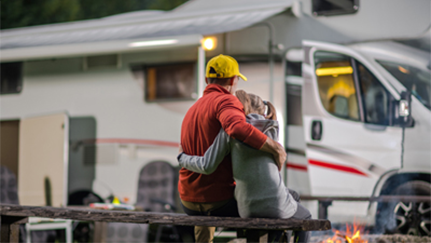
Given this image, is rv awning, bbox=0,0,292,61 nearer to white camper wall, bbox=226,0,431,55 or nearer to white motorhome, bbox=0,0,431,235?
white motorhome, bbox=0,0,431,235

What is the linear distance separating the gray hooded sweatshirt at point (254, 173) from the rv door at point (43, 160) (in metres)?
3.40

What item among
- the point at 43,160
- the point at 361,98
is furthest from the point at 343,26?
the point at 43,160

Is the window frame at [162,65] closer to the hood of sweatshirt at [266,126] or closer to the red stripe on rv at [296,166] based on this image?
the red stripe on rv at [296,166]

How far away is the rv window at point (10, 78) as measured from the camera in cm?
604

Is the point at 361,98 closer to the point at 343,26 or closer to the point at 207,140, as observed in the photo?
the point at 343,26

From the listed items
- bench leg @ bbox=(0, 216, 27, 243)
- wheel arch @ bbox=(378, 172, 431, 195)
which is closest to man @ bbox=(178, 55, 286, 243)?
bench leg @ bbox=(0, 216, 27, 243)

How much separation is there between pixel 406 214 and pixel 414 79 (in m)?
1.25

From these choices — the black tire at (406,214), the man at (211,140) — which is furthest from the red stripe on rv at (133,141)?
the man at (211,140)

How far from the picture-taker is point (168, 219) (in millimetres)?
2709

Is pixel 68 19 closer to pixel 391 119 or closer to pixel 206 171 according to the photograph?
pixel 391 119

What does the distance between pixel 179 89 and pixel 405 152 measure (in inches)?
89.1

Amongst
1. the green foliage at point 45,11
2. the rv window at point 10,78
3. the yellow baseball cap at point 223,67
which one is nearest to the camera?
the yellow baseball cap at point 223,67

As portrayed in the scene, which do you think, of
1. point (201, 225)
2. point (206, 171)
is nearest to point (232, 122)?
point (206, 171)

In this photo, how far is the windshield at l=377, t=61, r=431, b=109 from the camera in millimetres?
4777
